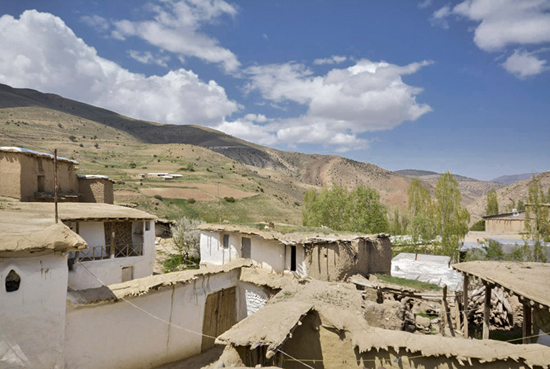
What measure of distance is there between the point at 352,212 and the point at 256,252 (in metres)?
16.4

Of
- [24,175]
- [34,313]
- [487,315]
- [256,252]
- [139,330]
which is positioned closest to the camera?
[34,313]

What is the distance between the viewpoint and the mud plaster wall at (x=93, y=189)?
26402mm

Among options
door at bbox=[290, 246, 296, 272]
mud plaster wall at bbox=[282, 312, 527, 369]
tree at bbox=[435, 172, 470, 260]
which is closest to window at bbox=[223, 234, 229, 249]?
door at bbox=[290, 246, 296, 272]

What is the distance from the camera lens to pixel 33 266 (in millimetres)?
9594

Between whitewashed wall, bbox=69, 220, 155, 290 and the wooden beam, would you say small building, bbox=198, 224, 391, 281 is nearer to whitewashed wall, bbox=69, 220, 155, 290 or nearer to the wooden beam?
whitewashed wall, bbox=69, 220, 155, 290

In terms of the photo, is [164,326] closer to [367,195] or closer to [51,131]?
[367,195]

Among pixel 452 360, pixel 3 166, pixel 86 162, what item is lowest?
pixel 452 360

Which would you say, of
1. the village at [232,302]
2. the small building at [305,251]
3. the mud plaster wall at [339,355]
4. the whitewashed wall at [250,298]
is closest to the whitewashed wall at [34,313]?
the village at [232,302]

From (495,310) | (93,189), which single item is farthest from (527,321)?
(93,189)

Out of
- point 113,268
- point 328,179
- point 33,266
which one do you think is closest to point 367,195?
point 113,268

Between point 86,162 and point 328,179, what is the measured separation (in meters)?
83.4

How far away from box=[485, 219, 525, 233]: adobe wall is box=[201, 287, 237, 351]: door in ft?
128

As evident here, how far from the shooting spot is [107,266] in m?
18.0

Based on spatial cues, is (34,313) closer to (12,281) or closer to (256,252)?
(12,281)
